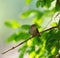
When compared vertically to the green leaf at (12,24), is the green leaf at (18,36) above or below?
below

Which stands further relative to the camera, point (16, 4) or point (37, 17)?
point (16, 4)

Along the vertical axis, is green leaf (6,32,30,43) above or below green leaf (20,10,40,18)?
below

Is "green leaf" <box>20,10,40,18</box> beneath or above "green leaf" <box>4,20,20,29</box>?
above

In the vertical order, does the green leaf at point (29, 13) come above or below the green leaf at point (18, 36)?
above

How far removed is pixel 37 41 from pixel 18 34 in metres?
0.09

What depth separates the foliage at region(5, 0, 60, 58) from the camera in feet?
3.09

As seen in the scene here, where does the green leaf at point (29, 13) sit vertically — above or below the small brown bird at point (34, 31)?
above

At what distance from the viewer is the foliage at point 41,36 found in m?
0.94

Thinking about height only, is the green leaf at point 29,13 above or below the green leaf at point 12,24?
above

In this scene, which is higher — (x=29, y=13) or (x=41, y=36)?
(x=29, y=13)

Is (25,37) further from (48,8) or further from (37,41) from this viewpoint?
(48,8)

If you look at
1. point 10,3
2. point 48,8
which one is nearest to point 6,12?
point 10,3

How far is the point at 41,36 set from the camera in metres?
0.98

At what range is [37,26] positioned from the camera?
97 centimetres
